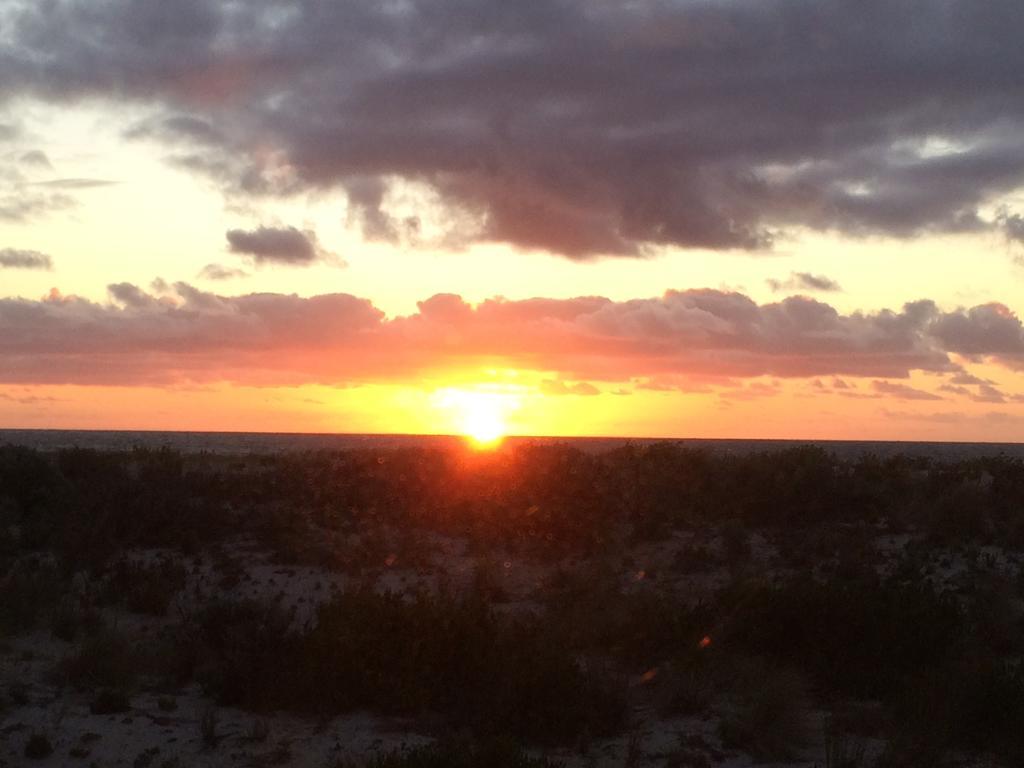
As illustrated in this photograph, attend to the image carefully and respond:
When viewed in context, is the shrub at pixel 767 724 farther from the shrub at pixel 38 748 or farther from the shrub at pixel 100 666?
the shrub at pixel 100 666

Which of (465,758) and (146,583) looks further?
(146,583)

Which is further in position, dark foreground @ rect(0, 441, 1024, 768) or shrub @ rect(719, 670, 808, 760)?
dark foreground @ rect(0, 441, 1024, 768)

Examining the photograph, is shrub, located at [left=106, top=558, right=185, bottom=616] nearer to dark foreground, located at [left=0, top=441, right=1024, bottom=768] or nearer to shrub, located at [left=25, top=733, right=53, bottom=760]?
dark foreground, located at [left=0, top=441, right=1024, bottom=768]

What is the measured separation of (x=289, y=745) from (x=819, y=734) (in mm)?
5975

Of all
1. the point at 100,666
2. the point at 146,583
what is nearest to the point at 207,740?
the point at 100,666

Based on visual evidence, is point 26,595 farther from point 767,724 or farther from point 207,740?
point 767,724

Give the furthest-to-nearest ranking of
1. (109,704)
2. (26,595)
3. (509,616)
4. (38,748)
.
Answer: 1. (509,616)
2. (26,595)
3. (109,704)
4. (38,748)

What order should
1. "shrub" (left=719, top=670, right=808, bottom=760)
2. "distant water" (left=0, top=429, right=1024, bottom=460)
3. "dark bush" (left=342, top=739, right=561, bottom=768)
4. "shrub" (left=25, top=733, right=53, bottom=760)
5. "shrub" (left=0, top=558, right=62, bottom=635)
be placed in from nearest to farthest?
"dark bush" (left=342, top=739, right=561, bottom=768) → "shrub" (left=25, top=733, right=53, bottom=760) → "shrub" (left=719, top=670, right=808, bottom=760) → "shrub" (left=0, top=558, right=62, bottom=635) → "distant water" (left=0, top=429, right=1024, bottom=460)

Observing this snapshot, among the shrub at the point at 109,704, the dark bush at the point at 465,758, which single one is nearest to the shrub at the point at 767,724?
the dark bush at the point at 465,758

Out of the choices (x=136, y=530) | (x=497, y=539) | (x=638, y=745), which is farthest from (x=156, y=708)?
(x=497, y=539)

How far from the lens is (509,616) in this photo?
16.3 m

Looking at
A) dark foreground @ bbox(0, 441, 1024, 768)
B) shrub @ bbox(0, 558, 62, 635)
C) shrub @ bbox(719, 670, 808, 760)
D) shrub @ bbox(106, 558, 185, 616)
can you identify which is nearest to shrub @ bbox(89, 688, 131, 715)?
dark foreground @ bbox(0, 441, 1024, 768)

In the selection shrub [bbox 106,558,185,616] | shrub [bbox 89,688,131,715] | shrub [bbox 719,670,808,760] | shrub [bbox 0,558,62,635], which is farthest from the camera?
shrub [bbox 106,558,185,616]

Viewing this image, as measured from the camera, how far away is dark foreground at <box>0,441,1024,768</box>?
1163 centimetres
